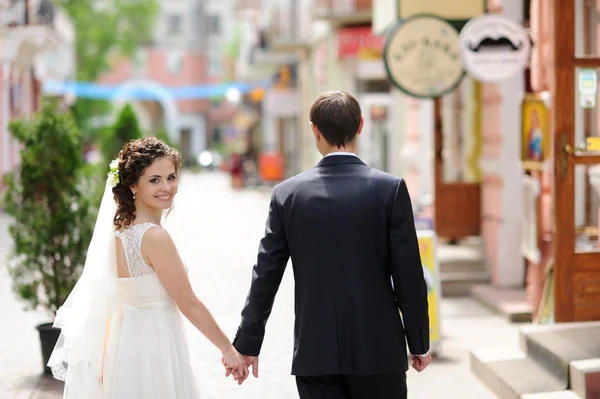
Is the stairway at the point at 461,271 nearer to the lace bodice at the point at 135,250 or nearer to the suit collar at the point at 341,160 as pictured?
the lace bodice at the point at 135,250

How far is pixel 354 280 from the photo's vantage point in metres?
3.90

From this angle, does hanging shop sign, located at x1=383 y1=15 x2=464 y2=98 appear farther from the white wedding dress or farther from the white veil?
the white wedding dress

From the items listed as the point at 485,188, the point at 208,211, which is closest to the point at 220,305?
the point at 485,188

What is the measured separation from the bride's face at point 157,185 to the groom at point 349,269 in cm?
53

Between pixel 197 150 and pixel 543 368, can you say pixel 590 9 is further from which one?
pixel 197 150

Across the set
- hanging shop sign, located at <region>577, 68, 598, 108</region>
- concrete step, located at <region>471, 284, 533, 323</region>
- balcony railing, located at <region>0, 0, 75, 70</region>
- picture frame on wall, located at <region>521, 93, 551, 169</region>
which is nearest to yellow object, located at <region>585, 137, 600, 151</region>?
hanging shop sign, located at <region>577, 68, 598, 108</region>

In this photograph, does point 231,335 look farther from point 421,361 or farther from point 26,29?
point 26,29

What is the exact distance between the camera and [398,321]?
3.96m

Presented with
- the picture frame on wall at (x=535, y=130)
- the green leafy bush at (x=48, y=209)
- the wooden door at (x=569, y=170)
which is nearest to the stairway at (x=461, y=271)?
the picture frame on wall at (x=535, y=130)

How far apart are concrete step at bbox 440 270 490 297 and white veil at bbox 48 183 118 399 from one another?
23.6 feet

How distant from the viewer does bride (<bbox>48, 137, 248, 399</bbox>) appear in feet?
13.8

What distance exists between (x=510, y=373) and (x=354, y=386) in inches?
121

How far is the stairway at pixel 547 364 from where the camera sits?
6004 mm

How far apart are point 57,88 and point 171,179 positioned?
3519 cm
